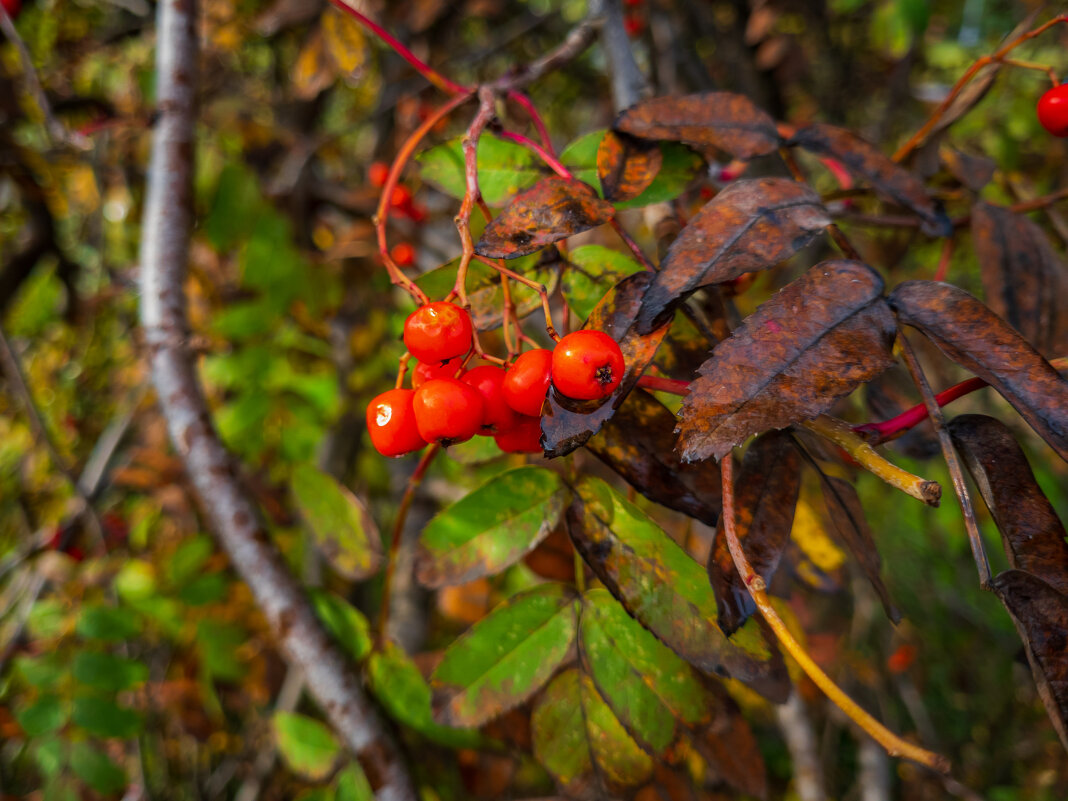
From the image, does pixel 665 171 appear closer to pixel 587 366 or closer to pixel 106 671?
pixel 587 366

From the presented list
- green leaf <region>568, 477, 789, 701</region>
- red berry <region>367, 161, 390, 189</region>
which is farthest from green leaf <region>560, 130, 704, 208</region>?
red berry <region>367, 161, 390, 189</region>

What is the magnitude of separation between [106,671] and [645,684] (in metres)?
1.36

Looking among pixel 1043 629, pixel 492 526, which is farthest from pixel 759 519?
pixel 492 526

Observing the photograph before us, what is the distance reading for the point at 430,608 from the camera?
9.90ft

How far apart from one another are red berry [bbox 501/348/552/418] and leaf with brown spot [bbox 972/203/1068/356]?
70cm

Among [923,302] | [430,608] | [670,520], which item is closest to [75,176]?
[430,608]

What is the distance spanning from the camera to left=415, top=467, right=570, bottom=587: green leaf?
0.87m

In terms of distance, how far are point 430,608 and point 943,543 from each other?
2901 mm

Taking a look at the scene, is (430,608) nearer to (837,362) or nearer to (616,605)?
(616,605)

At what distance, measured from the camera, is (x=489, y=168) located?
3.04ft

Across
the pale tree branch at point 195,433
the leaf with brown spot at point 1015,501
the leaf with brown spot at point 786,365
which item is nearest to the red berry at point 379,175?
the pale tree branch at point 195,433

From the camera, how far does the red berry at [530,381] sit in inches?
25.1

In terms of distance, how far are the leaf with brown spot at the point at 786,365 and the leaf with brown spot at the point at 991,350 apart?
0.14 feet

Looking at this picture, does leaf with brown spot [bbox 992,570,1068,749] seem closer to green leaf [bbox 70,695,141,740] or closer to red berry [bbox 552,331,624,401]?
→ red berry [bbox 552,331,624,401]
